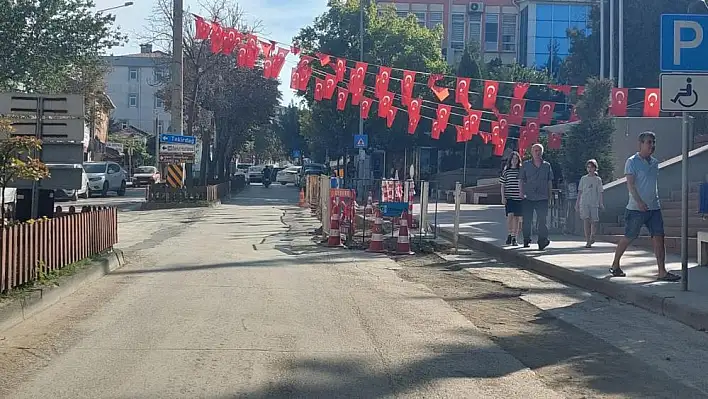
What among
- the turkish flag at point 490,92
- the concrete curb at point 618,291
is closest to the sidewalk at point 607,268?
the concrete curb at point 618,291

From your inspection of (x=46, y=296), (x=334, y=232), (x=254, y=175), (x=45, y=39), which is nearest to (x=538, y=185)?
(x=334, y=232)

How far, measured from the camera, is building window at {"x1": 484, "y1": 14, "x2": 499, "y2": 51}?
251 ft

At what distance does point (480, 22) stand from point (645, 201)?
67572 millimetres

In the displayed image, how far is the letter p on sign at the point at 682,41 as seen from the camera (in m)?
10.5

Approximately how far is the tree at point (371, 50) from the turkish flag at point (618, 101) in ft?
62.6

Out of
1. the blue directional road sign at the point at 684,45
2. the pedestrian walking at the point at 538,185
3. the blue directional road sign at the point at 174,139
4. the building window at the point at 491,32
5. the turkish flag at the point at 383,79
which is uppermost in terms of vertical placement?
the building window at the point at 491,32

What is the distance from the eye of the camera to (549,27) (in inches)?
2798

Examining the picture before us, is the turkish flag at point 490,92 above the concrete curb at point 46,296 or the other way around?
above

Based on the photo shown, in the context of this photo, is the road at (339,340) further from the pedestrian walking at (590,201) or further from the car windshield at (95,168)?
the car windshield at (95,168)

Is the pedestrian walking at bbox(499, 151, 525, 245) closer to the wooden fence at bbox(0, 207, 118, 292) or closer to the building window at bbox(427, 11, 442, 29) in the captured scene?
the wooden fence at bbox(0, 207, 118, 292)

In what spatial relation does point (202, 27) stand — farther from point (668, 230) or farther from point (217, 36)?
point (668, 230)

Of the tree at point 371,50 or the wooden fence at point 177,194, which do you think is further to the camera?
the tree at point 371,50

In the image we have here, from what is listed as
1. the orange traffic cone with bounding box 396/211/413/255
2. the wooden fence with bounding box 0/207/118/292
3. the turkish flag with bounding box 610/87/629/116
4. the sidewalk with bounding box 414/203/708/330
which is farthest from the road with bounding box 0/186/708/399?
the turkish flag with bounding box 610/87/629/116

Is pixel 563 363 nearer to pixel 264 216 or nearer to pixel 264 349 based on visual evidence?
pixel 264 349
